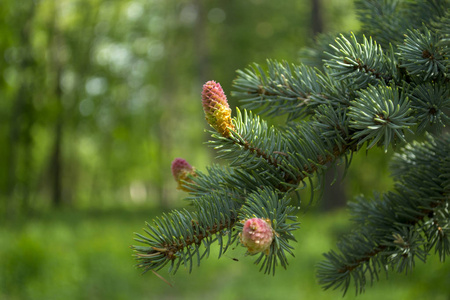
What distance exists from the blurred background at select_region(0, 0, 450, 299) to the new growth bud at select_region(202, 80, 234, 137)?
297mm

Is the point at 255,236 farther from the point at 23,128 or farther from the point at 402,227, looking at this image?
the point at 23,128

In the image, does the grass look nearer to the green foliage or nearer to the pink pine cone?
the green foliage

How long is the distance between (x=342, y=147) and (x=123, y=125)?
1758cm

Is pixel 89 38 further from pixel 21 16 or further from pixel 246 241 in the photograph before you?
pixel 246 241

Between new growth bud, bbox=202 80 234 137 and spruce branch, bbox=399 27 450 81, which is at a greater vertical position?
spruce branch, bbox=399 27 450 81

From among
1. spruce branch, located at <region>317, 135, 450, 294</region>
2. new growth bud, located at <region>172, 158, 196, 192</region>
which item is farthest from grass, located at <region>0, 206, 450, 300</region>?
new growth bud, located at <region>172, 158, 196, 192</region>

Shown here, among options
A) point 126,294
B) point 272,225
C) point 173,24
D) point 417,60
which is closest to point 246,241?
point 272,225

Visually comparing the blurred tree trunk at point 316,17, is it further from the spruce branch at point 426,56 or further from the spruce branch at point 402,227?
the spruce branch at point 426,56

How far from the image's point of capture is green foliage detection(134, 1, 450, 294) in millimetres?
847

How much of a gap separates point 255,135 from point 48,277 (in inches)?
234

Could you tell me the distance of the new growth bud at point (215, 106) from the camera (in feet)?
2.86

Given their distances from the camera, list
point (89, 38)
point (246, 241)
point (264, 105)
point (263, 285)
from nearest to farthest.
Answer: point (246, 241) → point (264, 105) → point (263, 285) → point (89, 38)

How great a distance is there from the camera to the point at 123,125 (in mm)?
18031

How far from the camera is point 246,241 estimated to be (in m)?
0.74
